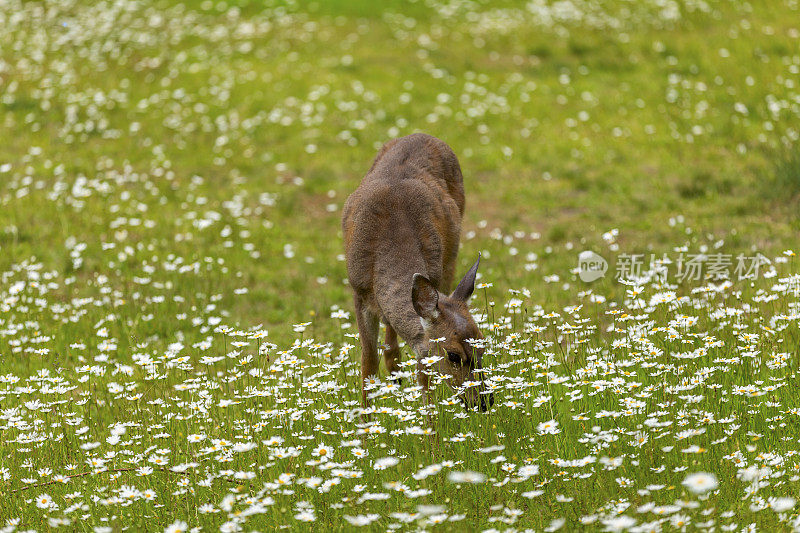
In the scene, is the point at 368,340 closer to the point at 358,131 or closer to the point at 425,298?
the point at 425,298

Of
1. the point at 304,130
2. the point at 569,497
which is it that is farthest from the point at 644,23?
the point at 569,497

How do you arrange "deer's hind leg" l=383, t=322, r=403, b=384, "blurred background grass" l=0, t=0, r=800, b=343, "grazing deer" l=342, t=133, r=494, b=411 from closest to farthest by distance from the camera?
"grazing deer" l=342, t=133, r=494, b=411, "deer's hind leg" l=383, t=322, r=403, b=384, "blurred background grass" l=0, t=0, r=800, b=343

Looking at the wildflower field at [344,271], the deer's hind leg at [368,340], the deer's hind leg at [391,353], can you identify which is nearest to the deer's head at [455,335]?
the wildflower field at [344,271]

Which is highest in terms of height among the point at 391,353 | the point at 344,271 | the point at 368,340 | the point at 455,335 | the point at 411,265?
the point at 455,335

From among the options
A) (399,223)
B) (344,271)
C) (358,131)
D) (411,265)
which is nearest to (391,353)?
(411,265)

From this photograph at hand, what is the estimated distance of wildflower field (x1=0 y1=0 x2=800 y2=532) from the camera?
497 cm

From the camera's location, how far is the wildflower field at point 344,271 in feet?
16.3

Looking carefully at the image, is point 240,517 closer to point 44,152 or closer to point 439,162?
point 439,162

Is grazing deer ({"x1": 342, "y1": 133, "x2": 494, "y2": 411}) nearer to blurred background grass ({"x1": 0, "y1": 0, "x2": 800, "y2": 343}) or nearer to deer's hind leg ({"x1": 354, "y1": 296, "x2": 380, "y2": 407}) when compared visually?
deer's hind leg ({"x1": 354, "y1": 296, "x2": 380, "y2": 407})

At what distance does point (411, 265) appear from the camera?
22.7ft

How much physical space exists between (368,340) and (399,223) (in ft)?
3.29

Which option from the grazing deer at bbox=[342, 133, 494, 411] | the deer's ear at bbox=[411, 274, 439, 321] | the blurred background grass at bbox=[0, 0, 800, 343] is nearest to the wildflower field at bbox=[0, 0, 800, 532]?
the blurred background grass at bbox=[0, 0, 800, 343]

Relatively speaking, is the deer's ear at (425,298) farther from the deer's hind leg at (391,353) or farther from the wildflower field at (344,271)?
the deer's hind leg at (391,353)

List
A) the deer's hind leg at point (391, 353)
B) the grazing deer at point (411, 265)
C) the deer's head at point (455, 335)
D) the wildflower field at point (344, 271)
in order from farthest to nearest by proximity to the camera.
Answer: the deer's hind leg at point (391, 353)
the grazing deer at point (411, 265)
the deer's head at point (455, 335)
the wildflower field at point (344, 271)
